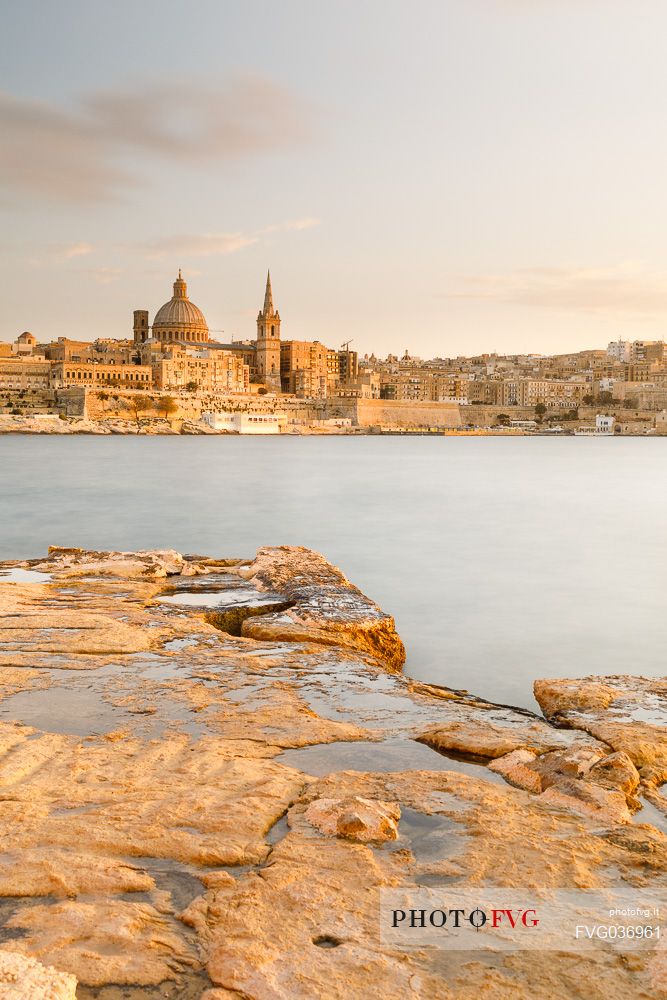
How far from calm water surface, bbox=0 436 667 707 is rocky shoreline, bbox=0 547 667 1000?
127 centimetres

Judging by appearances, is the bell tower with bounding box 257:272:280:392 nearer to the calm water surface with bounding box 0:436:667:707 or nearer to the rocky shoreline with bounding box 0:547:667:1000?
the calm water surface with bounding box 0:436:667:707

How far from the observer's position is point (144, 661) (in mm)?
4074

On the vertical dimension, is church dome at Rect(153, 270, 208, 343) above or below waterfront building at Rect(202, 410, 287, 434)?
above

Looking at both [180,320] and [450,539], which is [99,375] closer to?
[180,320]

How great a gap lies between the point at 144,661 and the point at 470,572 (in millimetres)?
5601

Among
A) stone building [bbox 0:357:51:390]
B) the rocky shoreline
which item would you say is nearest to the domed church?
stone building [bbox 0:357:51:390]

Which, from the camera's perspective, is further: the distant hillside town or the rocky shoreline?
the distant hillside town

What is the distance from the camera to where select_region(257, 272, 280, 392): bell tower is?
84.8 m

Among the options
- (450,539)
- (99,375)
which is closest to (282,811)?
(450,539)

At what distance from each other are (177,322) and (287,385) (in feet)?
41.1

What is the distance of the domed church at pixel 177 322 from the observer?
81062mm

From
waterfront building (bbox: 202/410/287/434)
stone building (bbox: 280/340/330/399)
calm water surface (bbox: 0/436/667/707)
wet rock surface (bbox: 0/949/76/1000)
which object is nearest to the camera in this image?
wet rock surface (bbox: 0/949/76/1000)

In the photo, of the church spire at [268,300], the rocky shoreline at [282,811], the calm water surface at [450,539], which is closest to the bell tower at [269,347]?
the church spire at [268,300]

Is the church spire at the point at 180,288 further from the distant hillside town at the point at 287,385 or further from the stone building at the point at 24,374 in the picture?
the stone building at the point at 24,374
